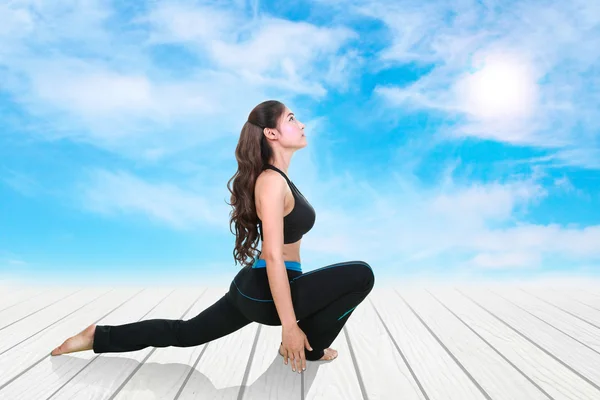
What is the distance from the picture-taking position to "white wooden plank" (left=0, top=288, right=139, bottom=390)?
227cm

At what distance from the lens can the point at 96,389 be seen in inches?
80.5

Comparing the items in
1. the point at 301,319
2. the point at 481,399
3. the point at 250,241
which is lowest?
the point at 481,399

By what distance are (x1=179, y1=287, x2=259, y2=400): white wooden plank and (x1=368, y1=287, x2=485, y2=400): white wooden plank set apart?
0.69 metres

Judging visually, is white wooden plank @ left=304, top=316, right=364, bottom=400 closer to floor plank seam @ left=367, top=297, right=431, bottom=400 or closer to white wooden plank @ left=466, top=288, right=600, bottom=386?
floor plank seam @ left=367, top=297, right=431, bottom=400

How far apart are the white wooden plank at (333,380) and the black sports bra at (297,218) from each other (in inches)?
20.7

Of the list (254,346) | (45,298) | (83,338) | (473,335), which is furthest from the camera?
(45,298)

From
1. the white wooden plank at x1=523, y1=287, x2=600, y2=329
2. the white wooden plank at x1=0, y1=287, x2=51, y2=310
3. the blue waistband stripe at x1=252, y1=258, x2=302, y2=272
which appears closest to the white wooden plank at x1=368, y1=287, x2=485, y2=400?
the blue waistband stripe at x1=252, y1=258, x2=302, y2=272

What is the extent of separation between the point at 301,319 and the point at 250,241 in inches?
14.1

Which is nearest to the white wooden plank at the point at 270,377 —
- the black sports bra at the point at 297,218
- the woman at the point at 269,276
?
the woman at the point at 269,276

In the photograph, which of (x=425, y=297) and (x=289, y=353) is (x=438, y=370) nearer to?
(x=289, y=353)

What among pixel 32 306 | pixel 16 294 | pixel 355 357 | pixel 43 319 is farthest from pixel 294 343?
pixel 16 294

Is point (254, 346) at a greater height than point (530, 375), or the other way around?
point (254, 346)

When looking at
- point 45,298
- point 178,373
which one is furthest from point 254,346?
point 45,298

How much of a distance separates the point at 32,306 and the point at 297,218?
2.22 m
